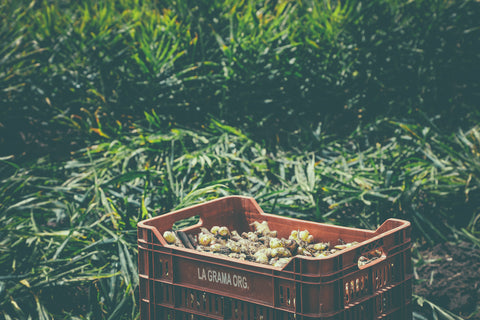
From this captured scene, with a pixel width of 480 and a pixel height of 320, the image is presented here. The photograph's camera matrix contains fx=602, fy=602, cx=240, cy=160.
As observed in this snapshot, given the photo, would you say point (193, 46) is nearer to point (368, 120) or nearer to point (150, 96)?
point (150, 96)

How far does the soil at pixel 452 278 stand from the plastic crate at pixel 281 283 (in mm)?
915

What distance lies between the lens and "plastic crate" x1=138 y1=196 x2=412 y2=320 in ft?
5.34

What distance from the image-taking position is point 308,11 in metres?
4.26

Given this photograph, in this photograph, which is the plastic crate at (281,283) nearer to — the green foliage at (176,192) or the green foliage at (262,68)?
the green foliage at (176,192)

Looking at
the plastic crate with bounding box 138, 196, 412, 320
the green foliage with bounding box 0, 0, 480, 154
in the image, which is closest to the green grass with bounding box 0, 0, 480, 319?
the green foliage with bounding box 0, 0, 480, 154

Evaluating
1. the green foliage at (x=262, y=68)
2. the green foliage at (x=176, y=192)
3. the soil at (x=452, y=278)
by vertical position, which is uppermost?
the green foliage at (x=262, y=68)

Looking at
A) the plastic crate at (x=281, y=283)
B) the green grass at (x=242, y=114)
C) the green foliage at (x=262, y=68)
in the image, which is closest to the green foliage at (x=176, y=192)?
the green grass at (x=242, y=114)

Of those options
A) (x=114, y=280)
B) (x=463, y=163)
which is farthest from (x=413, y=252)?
(x=114, y=280)

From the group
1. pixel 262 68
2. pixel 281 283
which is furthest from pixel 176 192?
pixel 281 283

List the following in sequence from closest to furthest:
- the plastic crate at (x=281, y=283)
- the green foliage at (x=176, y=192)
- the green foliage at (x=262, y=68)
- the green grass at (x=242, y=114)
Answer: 1. the plastic crate at (x=281, y=283)
2. the green foliage at (x=176, y=192)
3. the green grass at (x=242, y=114)
4. the green foliage at (x=262, y=68)

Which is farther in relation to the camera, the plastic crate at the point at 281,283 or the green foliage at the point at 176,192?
the green foliage at the point at 176,192

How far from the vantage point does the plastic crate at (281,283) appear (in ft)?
5.34

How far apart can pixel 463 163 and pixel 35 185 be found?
2333mm

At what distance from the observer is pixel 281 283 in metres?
1.67
